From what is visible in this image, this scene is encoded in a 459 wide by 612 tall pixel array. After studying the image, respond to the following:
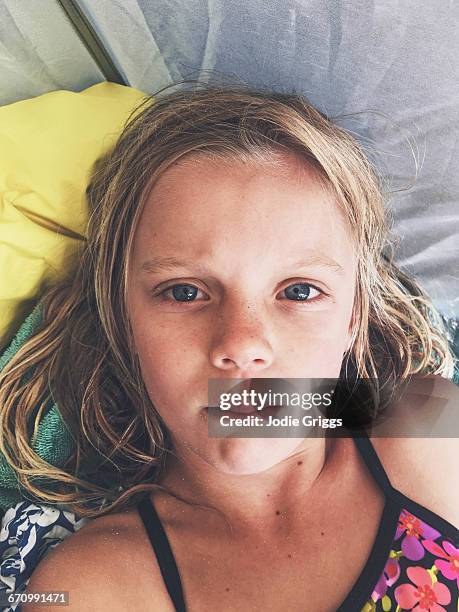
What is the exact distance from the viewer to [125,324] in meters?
0.61

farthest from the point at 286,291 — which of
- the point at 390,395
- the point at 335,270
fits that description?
the point at 390,395

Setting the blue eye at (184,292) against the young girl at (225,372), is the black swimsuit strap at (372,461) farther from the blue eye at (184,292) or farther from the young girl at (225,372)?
the blue eye at (184,292)

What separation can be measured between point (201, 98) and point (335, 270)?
0.60 feet

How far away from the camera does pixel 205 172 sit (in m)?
0.54

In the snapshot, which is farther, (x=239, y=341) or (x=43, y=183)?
(x=43, y=183)

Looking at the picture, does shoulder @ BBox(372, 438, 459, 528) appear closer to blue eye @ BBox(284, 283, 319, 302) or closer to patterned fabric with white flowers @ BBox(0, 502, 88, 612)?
blue eye @ BBox(284, 283, 319, 302)

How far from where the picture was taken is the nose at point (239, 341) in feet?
1.69

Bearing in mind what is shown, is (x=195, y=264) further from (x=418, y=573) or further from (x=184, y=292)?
(x=418, y=573)

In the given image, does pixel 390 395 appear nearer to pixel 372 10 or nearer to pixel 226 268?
pixel 226 268

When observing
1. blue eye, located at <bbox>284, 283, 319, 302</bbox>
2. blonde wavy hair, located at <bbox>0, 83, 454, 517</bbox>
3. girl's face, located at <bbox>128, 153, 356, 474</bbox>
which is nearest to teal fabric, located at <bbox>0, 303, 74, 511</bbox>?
blonde wavy hair, located at <bbox>0, 83, 454, 517</bbox>

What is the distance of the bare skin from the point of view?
1.71 feet

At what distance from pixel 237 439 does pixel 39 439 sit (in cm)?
19

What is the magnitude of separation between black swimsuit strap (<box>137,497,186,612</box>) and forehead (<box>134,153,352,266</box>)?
22 cm

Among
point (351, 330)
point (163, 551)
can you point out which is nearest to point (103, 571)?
point (163, 551)
